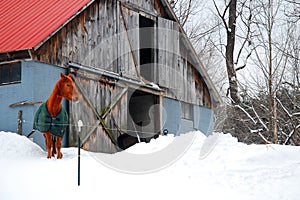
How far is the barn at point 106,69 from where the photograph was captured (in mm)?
12266

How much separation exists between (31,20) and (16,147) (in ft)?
13.8

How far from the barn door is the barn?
28 mm

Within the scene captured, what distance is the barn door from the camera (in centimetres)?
1333

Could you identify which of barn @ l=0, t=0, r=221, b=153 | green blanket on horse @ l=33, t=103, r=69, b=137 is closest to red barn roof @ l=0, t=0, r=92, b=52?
barn @ l=0, t=0, r=221, b=153

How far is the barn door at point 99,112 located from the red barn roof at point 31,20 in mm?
1662

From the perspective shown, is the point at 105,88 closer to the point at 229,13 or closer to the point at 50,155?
the point at 50,155

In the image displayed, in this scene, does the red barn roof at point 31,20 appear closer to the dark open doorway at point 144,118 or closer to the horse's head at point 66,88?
the horse's head at point 66,88

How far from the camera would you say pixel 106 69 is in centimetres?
1445

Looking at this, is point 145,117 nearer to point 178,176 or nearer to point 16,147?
point 16,147

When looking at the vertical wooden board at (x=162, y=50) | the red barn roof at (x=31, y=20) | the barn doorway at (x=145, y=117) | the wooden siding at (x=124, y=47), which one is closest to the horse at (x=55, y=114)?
the red barn roof at (x=31, y=20)

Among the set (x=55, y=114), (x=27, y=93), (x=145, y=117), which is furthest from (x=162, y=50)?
(x=55, y=114)

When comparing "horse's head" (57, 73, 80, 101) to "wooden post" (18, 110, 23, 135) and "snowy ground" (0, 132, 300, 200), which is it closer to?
"snowy ground" (0, 132, 300, 200)

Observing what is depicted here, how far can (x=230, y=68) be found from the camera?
1038 inches

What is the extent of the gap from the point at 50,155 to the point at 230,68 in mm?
17234
